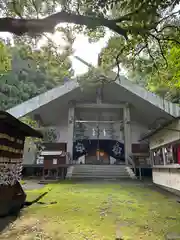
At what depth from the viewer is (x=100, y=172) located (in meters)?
13.1

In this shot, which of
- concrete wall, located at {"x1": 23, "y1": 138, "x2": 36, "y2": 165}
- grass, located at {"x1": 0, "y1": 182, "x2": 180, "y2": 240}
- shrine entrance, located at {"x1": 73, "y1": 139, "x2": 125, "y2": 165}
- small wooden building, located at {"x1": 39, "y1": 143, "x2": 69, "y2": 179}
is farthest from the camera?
shrine entrance, located at {"x1": 73, "y1": 139, "x2": 125, "y2": 165}

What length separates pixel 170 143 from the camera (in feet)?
26.0

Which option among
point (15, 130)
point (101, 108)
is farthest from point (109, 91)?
point (15, 130)

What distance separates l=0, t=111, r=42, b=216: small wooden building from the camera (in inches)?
161

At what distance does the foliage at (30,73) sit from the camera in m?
6.57

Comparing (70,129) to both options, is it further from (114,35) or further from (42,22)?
(42,22)

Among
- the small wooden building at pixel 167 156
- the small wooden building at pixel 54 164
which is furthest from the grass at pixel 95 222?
the small wooden building at pixel 54 164

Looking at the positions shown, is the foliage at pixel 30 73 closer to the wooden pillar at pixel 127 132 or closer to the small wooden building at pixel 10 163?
the small wooden building at pixel 10 163

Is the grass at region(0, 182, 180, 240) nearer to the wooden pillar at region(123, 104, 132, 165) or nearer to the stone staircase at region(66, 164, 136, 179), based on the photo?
the stone staircase at region(66, 164, 136, 179)

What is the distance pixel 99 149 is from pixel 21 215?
50.0 ft

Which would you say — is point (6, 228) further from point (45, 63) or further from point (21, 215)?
point (45, 63)

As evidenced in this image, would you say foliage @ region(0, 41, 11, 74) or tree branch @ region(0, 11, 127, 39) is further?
foliage @ region(0, 41, 11, 74)

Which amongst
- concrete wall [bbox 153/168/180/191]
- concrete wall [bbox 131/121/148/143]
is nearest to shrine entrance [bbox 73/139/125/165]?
concrete wall [bbox 131/121/148/143]

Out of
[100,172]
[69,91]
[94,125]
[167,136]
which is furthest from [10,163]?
[94,125]
